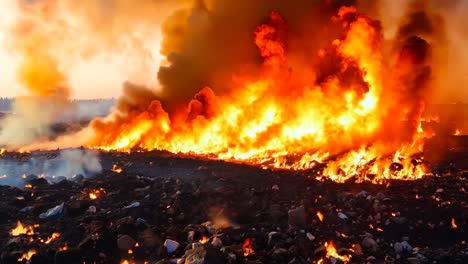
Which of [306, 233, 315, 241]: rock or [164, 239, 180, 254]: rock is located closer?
[164, 239, 180, 254]: rock

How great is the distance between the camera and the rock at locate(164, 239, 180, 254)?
1334 centimetres

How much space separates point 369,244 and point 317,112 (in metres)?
14.6

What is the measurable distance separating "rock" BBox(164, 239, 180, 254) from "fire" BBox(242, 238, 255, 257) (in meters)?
2.06

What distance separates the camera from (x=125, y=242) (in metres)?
13.6

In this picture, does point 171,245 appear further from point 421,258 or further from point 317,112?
point 317,112

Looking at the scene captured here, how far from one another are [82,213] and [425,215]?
1297 centimetres

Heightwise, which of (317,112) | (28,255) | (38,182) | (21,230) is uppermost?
(317,112)

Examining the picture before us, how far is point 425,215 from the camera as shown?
1634 centimetres

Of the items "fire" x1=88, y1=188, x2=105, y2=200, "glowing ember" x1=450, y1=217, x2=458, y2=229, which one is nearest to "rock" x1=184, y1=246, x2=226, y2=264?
"fire" x1=88, y1=188, x2=105, y2=200

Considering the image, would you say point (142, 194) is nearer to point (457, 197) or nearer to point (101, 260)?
point (101, 260)

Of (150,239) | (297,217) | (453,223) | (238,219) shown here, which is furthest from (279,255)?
(453,223)

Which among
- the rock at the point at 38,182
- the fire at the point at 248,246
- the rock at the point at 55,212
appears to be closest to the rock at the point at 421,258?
the fire at the point at 248,246

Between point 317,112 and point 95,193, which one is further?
point 317,112

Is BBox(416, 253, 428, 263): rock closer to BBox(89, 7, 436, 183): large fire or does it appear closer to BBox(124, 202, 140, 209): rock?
BBox(89, 7, 436, 183): large fire
